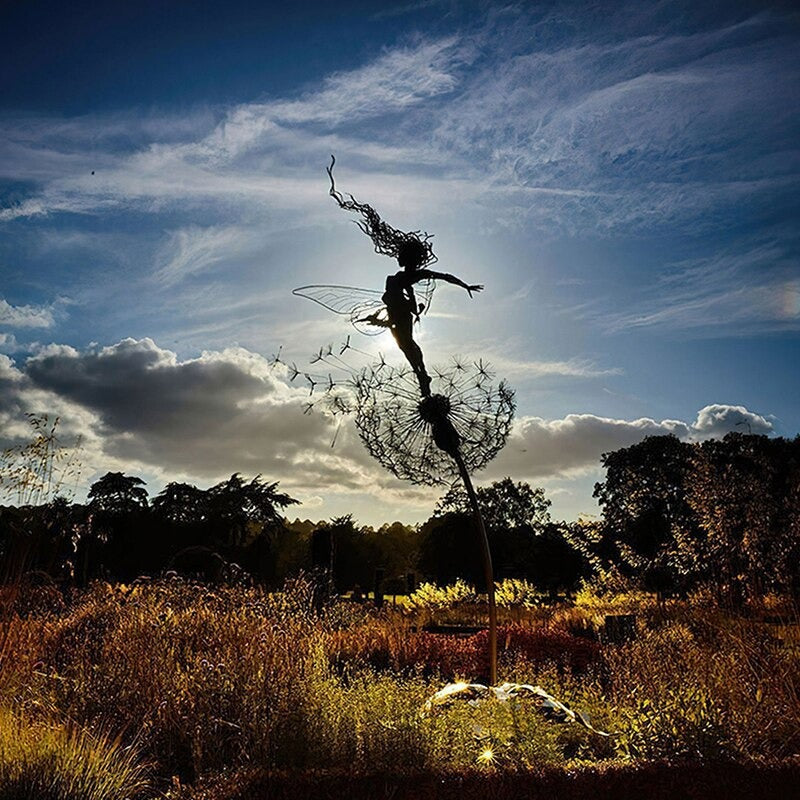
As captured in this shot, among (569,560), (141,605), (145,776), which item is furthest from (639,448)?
(145,776)

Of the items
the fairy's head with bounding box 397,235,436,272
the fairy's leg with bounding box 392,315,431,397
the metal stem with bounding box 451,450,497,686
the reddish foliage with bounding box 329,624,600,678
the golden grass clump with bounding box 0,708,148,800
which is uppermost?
the fairy's head with bounding box 397,235,436,272

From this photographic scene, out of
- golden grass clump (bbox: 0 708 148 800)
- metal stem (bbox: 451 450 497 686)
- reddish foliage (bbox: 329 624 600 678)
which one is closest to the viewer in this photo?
golden grass clump (bbox: 0 708 148 800)

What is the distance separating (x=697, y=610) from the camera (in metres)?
7.30

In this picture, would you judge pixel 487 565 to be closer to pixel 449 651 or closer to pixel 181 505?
pixel 449 651

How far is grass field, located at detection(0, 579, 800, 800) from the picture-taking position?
11.8 ft

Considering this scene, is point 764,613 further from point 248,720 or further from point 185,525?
point 185,525

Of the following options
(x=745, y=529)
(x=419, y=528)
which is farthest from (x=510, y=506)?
(x=745, y=529)

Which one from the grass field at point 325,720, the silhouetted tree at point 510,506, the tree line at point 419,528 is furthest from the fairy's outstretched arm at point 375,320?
the silhouetted tree at point 510,506

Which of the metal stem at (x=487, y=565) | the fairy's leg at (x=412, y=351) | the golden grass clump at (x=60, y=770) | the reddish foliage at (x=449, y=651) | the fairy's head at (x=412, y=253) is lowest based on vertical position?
the golden grass clump at (x=60, y=770)

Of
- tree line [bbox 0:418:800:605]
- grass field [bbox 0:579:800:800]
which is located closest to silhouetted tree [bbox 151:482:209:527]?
tree line [bbox 0:418:800:605]

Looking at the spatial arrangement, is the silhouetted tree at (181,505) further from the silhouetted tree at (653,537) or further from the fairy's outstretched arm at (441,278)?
the fairy's outstretched arm at (441,278)

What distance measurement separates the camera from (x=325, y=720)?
15.7 ft

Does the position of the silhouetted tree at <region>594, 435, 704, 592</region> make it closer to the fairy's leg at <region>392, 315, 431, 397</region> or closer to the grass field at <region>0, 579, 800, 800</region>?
the grass field at <region>0, 579, 800, 800</region>

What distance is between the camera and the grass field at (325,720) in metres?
3.60
